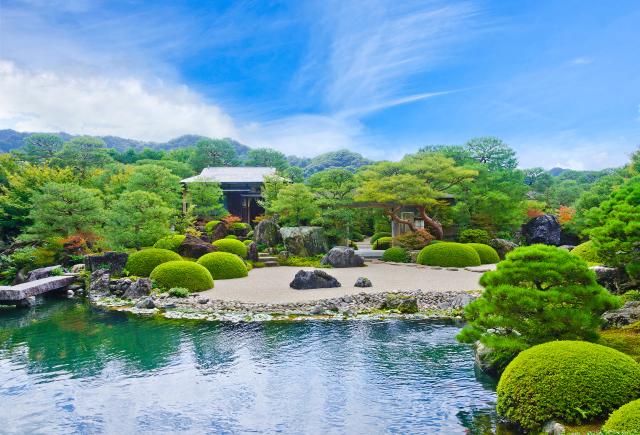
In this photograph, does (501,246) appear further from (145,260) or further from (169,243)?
(145,260)

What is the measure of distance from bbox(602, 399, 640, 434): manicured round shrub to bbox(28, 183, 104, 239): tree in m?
19.6

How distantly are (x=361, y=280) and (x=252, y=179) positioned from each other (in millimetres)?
20040

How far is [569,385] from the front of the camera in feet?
17.1

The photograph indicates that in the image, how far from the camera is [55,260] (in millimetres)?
19750

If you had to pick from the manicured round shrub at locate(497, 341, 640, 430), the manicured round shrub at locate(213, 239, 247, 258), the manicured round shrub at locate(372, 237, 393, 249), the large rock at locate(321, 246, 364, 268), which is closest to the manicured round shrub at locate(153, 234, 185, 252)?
the manicured round shrub at locate(213, 239, 247, 258)

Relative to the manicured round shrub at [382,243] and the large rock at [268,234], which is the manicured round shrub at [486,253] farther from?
the large rock at [268,234]

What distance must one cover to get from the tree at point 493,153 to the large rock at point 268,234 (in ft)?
67.3

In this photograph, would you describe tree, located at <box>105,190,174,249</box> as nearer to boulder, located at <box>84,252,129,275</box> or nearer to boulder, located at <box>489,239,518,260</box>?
boulder, located at <box>84,252,129,275</box>

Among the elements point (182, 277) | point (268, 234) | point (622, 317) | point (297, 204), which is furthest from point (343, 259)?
point (622, 317)

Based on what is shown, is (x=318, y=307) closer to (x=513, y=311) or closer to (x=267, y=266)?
(x=513, y=311)

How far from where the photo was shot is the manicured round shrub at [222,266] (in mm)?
17891

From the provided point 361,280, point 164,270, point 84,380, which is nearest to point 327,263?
point 361,280

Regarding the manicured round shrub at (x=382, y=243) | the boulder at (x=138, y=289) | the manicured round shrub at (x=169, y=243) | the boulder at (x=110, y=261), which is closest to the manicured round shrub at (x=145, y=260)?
the boulder at (x=110, y=261)

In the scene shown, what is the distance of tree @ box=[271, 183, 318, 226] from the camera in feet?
79.4
